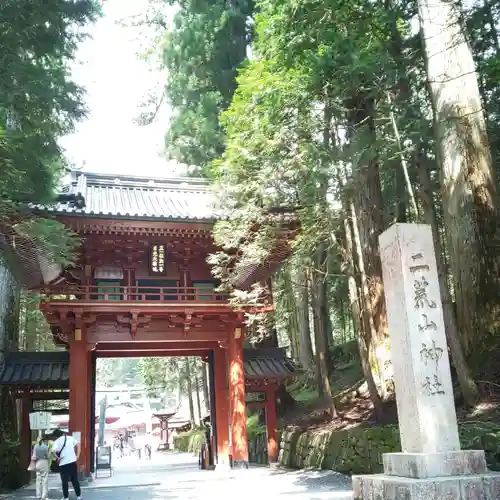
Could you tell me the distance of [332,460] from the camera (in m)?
11.4

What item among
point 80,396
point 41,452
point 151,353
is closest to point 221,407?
point 151,353

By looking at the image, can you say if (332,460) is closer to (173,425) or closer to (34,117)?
(34,117)

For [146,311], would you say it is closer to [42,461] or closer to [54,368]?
[54,368]

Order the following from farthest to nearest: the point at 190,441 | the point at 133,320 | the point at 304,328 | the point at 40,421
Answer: the point at 190,441
the point at 304,328
the point at 133,320
the point at 40,421

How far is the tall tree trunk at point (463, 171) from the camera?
7914mm

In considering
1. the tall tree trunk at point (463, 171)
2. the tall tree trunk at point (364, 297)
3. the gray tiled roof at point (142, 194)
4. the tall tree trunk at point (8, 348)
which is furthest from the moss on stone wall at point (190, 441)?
the tall tree trunk at point (463, 171)

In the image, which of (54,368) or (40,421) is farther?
(54,368)

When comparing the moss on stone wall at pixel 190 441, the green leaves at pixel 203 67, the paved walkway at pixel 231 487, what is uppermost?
the green leaves at pixel 203 67

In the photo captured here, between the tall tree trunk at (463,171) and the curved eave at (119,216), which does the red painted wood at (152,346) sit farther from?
the tall tree trunk at (463,171)

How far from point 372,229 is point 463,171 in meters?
2.59

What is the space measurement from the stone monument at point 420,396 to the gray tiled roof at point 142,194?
8008mm

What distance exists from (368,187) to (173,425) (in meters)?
29.2

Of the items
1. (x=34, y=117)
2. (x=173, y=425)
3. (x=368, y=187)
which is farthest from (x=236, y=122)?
(x=173, y=425)

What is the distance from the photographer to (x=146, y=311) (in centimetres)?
1230
